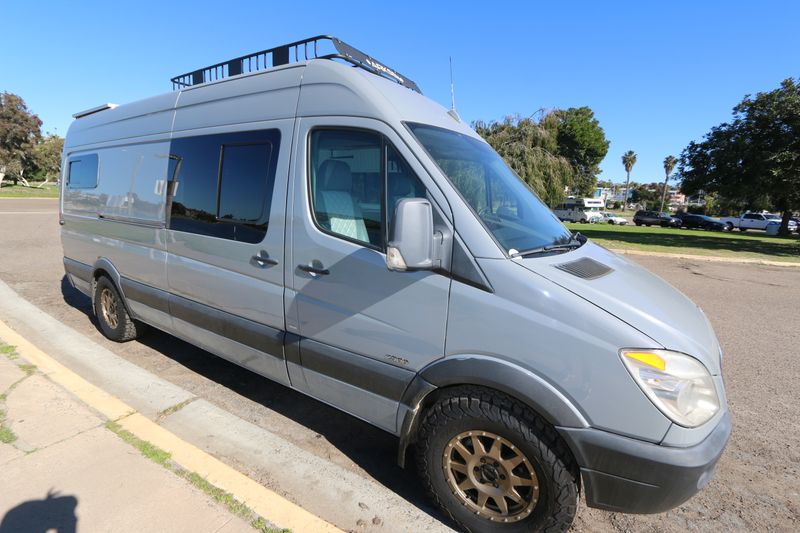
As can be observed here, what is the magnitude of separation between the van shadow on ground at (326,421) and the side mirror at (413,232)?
4.95 feet

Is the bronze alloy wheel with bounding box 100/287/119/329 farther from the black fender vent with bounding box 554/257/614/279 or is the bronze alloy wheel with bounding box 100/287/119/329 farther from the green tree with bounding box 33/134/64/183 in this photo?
the green tree with bounding box 33/134/64/183

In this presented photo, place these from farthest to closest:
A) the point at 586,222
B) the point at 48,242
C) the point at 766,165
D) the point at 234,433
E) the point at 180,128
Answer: the point at 586,222 < the point at 766,165 < the point at 48,242 < the point at 180,128 < the point at 234,433

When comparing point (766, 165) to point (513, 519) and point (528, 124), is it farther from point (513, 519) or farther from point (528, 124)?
point (513, 519)

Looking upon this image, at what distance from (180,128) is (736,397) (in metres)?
5.40

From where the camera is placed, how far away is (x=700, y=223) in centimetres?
4341

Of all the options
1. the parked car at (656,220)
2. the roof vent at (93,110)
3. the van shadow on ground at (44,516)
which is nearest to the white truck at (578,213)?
the parked car at (656,220)

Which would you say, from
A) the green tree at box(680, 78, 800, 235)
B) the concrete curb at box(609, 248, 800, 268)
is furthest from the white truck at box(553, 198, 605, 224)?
the concrete curb at box(609, 248, 800, 268)

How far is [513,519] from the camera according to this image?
2188 millimetres

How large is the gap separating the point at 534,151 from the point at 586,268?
973 inches

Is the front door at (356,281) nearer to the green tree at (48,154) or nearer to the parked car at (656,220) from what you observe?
the parked car at (656,220)

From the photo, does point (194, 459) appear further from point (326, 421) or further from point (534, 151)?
point (534, 151)

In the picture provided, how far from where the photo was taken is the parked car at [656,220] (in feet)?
146

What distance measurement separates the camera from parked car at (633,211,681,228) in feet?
146

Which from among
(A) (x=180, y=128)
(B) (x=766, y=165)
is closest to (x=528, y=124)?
(B) (x=766, y=165)
